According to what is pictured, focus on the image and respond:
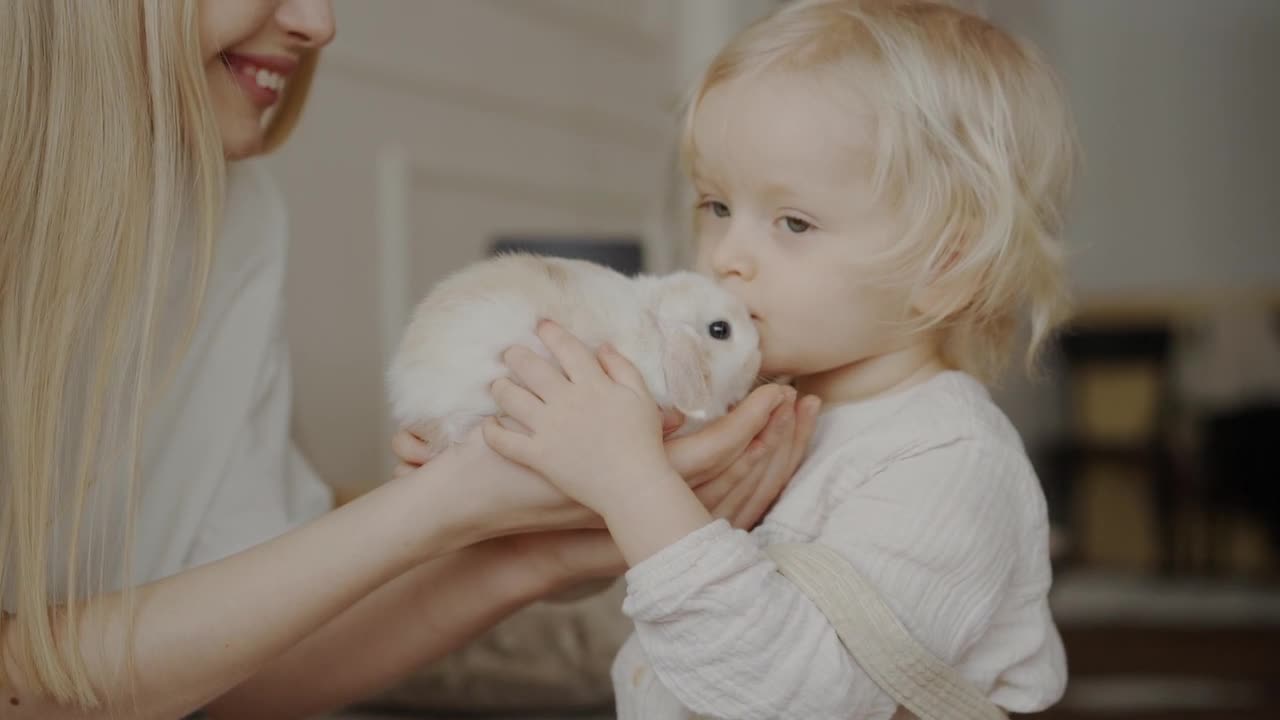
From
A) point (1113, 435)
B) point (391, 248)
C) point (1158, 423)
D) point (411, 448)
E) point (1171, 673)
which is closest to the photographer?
point (411, 448)

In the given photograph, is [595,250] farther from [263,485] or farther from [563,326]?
[563,326]

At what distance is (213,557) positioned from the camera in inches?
45.0

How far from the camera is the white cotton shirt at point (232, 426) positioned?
1128 millimetres

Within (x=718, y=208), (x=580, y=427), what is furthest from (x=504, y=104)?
(x=580, y=427)

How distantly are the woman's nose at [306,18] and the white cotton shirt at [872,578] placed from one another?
20.4 inches

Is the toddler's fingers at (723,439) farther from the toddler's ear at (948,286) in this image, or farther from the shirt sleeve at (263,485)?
the shirt sleeve at (263,485)

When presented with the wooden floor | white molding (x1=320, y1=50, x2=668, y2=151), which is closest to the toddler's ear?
white molding (x1=320, y1=50, x2=668, y2=151)

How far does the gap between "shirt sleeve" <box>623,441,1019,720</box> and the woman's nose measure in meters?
0.54

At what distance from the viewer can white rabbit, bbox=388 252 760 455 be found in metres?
0.86

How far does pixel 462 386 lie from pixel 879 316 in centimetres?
34

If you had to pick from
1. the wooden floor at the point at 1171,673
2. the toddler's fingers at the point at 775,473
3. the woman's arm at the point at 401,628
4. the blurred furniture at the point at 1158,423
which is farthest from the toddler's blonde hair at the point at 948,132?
the blurred furniture at the point at 1158,423

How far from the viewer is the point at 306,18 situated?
1040mm

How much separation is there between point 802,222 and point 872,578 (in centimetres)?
28

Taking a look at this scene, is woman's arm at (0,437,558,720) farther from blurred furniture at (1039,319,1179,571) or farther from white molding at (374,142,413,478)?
blurred furniture at (1039,319,1179,571)
